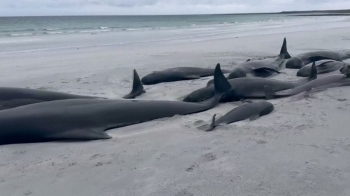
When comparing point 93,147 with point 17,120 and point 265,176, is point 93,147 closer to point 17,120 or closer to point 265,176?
point 17,120

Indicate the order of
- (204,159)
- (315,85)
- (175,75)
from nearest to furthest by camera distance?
(204,159)
(315,85)
(175,75)

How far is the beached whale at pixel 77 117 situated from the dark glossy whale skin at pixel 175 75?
2714 millimetres

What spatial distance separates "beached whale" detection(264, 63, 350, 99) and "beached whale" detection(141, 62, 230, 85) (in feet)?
7.82

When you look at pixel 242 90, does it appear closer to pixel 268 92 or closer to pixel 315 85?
pixel 268 92

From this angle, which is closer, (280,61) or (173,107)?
(173,107)

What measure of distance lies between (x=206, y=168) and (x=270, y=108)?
2276 mm

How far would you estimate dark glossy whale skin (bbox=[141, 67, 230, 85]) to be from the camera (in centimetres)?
864

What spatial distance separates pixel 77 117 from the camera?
16.8 ft

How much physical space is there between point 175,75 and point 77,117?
4.00 m

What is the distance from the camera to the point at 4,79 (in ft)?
30.8

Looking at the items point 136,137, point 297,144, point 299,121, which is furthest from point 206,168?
point 299,121

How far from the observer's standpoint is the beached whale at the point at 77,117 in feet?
15.6

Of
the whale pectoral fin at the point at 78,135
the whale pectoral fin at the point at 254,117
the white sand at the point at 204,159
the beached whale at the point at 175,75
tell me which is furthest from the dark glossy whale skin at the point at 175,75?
the whale pectoral fin at the point at 78,135

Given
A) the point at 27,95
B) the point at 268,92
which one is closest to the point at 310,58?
the point at 268,92
